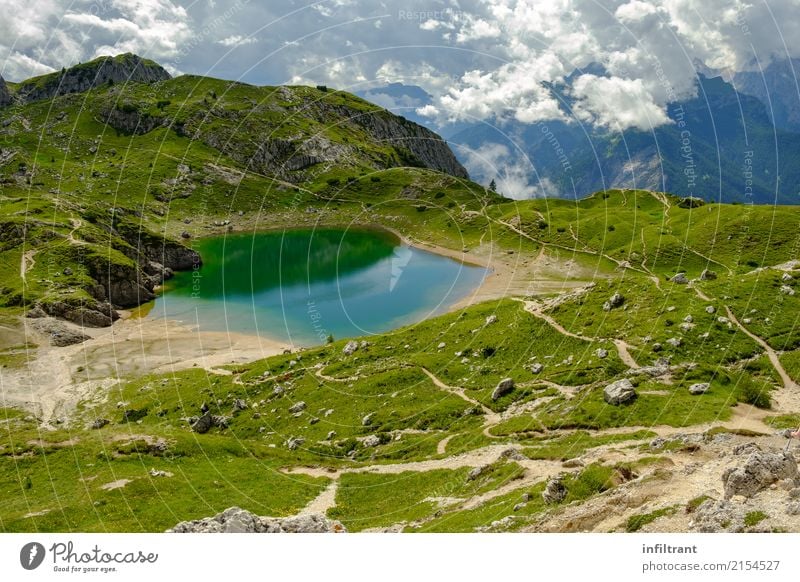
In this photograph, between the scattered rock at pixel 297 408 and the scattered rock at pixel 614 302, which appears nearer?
the scattered rock at pixel 297 408

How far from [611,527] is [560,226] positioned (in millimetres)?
143827

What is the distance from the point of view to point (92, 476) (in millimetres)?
37438

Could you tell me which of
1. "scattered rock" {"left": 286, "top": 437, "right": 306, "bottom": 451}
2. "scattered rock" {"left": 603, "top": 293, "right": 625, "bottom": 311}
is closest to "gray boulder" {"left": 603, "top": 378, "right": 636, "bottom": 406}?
"scattered rock" {"left": 603, "top": 293, "right": 625, "bottom": 311}

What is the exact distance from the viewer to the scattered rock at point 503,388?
49.5 m

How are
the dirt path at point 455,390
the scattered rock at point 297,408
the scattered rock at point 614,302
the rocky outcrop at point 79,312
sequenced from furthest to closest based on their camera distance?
the rocky outcrop at point 79,312 < the scattered rock at point 614,302 < the scattered rock at point 297,408 < the dirt path at point 455,390

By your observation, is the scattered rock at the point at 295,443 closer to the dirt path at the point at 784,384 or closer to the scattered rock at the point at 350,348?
the scattered rock at the point at 350,348

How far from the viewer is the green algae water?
104 meters

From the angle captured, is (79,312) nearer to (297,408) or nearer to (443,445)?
(297,408)

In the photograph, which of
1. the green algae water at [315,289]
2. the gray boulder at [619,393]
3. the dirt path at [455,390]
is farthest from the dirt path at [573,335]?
the green algae water at [315,289]

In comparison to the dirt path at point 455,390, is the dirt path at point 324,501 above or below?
below

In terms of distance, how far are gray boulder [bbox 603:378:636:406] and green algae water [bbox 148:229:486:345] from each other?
183 feet
